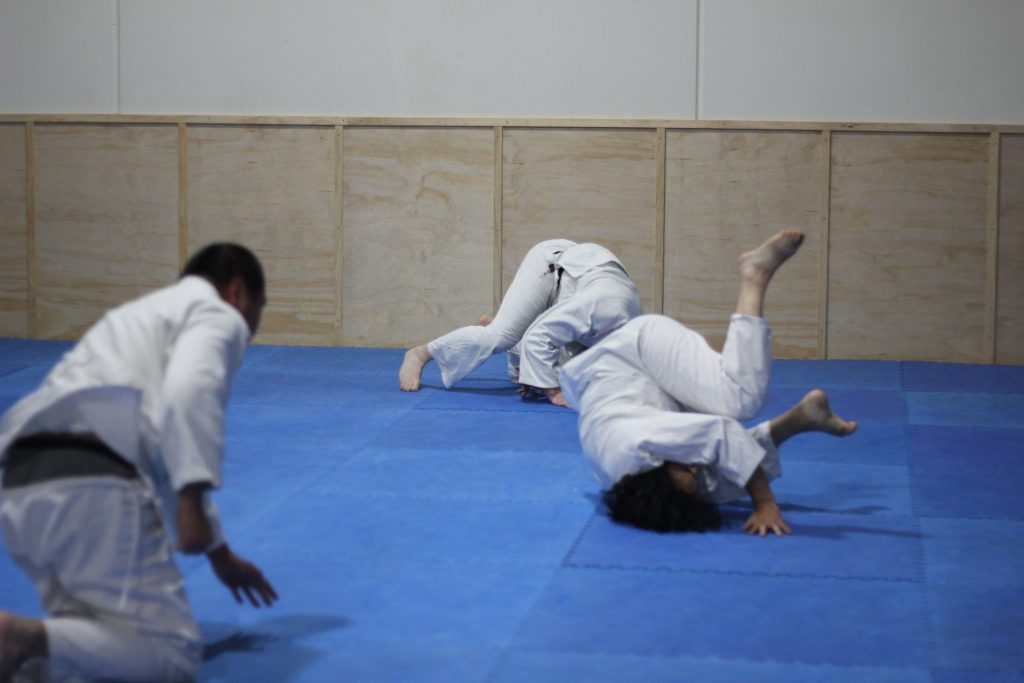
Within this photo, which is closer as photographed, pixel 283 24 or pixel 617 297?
pixel 617 297

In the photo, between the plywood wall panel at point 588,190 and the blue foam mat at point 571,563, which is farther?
the plywood wall panel at point 588,190

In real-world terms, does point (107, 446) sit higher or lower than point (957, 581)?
higher

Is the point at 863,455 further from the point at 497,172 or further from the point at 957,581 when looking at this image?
the point at 497,172

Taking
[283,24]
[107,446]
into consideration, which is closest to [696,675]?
[107,446]

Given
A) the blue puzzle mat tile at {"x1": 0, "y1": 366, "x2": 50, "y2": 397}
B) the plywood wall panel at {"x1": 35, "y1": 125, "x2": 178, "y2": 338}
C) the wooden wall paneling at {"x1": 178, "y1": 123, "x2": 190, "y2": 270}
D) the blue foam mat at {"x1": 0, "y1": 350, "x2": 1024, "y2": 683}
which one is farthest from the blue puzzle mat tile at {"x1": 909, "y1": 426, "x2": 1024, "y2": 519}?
the plywood wall panel at {"x1": 35, "y1": 125, "x2": 178, "y2": 338}

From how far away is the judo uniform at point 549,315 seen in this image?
6586mm

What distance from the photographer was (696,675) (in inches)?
123

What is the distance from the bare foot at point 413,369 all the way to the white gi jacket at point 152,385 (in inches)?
176

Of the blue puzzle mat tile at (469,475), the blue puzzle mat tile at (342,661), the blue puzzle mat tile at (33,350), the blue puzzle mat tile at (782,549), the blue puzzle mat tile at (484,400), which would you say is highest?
the blue puzzle mat tile at (33,350)

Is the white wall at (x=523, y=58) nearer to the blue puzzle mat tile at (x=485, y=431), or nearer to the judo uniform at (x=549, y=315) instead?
the judo uniform at (x=549, y=315)

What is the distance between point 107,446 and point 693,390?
232 cm

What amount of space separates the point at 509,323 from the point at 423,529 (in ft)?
9.28

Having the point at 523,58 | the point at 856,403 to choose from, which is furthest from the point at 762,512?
the point at 523,58

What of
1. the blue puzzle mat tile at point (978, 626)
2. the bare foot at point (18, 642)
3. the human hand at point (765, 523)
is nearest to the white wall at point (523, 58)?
the human hand at point (765, 523)
